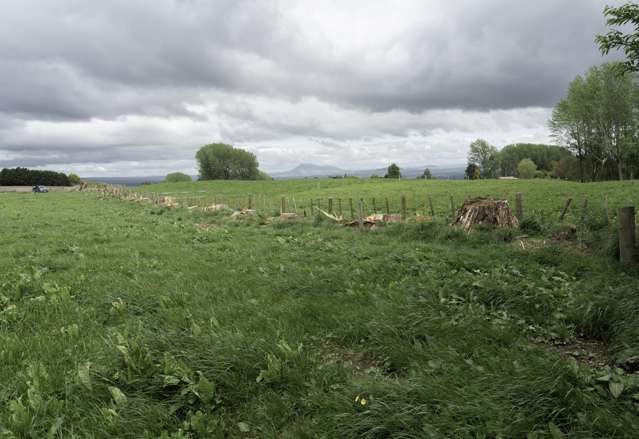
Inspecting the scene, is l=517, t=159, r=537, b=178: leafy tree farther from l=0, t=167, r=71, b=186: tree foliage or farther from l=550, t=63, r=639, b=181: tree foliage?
l=0, t=167, r=71, b=186: tree foliage

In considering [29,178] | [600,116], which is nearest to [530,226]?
[600,116]

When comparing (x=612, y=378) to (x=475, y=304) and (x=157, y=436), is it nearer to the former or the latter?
(x=475, y=304)

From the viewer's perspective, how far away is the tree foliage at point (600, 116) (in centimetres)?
5216

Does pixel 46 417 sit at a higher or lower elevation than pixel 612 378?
lower

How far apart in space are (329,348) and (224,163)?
13655cm

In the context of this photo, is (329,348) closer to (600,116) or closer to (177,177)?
(600,116)

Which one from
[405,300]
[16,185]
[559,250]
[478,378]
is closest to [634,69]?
[559,250]

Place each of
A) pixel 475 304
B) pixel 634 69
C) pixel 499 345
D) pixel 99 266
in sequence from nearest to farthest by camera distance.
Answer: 1. pixel 499 345
2. pixel 475 304
3. pixel 634 69
4. pixel 99 266

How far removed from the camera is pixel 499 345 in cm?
456

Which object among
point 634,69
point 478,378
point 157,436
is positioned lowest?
point 157,436

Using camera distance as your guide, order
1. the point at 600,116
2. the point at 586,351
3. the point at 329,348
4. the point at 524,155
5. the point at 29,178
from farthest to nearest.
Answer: the point at 524,155 → the point at 29,178 → the point at 600,116 → the point at 329,348 → the point at 586,351

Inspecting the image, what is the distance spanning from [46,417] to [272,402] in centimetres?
211

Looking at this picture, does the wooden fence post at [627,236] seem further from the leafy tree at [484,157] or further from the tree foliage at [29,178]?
the leafy tree at [484,157]

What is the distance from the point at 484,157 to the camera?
145125mm
